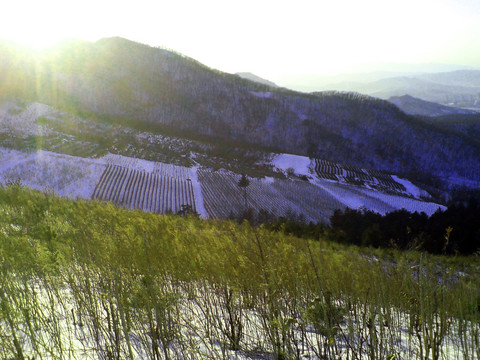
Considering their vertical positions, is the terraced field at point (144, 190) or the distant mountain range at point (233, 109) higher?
the distant mountain range at point (233, 109)

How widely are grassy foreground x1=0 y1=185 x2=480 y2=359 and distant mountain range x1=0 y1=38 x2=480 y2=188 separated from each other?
2145 inches

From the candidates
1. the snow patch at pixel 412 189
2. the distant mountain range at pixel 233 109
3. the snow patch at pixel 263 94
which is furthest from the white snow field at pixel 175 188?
the snow patch at pixel 263 94

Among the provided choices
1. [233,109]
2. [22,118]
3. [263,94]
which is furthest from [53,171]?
[263,94]

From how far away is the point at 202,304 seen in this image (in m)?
3.46

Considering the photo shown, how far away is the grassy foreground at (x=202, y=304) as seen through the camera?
7.91ft

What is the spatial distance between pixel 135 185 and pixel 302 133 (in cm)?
5311

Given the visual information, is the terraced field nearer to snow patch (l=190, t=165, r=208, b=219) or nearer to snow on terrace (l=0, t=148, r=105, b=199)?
snow patch (l=190, t=165, r=208, b=219)

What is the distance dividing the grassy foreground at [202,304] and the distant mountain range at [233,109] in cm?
5447

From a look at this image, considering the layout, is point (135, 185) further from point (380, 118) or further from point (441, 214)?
point (380, 118)

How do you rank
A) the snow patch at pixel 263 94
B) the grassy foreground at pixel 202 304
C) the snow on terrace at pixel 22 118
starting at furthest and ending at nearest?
the snow patch at pixel 263 94 → the snow on terrace at pixel 22 118 → the grassy foreground at pixel 202 304

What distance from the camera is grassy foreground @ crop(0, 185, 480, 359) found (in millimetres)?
2410

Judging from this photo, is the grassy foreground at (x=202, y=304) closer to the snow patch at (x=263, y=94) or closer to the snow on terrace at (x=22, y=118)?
the snow on terrace at (x=22, y=118)

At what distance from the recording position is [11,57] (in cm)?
5622

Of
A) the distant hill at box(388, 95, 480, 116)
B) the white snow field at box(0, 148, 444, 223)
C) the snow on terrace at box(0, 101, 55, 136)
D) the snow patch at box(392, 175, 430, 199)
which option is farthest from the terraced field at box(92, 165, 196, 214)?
the distant hill at box(388, 95, 480, 116)
